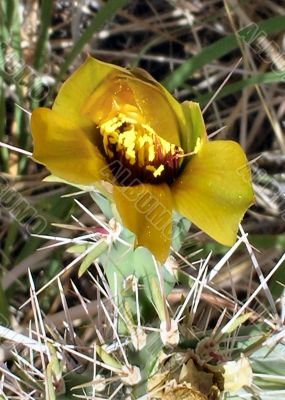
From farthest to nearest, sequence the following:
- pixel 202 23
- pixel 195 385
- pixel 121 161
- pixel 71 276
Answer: pixel 202 23
pixel 71 276
pixel 121 161
pixel 195 385

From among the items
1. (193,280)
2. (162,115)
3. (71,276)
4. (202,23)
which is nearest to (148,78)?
(162,115)

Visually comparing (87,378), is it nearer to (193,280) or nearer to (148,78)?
(193,280)

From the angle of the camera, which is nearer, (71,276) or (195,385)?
(195,385)

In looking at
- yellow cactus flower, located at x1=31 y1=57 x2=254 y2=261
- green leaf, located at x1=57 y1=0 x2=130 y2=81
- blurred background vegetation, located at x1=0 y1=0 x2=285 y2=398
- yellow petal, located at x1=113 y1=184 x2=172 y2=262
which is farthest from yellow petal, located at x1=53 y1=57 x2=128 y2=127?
green leaf, located at x1=57 y1=0 x2=130 y2=81

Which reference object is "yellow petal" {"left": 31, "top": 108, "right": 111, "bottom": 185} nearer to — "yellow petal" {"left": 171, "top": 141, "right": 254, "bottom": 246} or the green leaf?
"yellow petal" {"left": 171, "top": 141, "right": 254, "bottom": 246}

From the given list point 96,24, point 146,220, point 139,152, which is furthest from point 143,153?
point 96,24

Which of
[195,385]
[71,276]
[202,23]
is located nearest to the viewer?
[195,385]

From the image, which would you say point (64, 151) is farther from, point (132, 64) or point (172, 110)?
point (132, 64)
